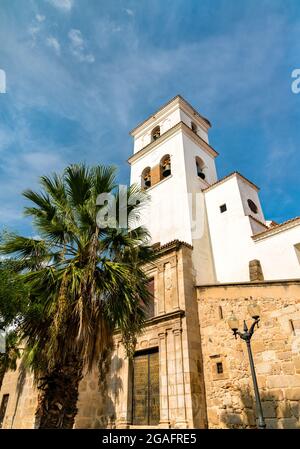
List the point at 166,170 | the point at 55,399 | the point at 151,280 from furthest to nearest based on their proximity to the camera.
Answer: the point at 166,170
the point at 151,280
the point at 55,399

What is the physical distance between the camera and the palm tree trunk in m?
5.18

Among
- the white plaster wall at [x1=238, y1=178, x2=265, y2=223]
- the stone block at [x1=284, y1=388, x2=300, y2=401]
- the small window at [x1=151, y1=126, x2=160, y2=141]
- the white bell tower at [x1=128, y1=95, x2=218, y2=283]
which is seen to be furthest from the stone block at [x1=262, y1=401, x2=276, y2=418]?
the small window at [x1=151, y1=126, x2=160, y2=141]

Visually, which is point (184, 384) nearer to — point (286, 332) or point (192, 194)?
point (286, 332)

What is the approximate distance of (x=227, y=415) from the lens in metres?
9.36

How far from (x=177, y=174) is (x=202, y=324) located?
29.4 ft

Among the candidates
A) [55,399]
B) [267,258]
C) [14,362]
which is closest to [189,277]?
[267,258]

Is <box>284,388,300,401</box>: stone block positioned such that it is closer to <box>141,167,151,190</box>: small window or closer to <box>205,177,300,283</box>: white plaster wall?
<box>205,177,300,283</box>: white plaster wall

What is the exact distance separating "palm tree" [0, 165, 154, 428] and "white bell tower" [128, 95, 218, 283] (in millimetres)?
7016

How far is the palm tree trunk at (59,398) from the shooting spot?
5.18 metres

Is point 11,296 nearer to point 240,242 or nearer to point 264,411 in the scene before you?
point 264,411

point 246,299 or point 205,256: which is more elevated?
point 205,256
